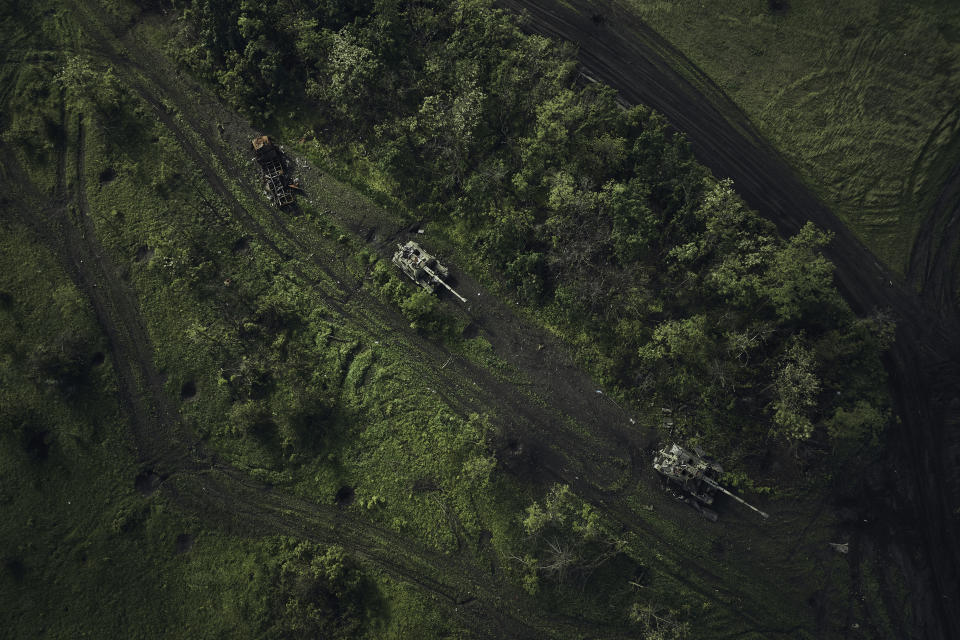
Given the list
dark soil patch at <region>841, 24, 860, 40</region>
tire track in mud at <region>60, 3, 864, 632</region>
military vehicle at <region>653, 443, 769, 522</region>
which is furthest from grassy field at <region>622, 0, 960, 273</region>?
tire track in mud at <region>60, 3, 864, 632</region>

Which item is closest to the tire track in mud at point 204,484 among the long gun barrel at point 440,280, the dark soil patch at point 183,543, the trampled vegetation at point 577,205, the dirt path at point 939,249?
the dark soil patch at point 183,543

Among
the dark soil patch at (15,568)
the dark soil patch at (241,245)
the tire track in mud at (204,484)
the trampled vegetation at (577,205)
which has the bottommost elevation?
the dark soil patch at (15,568)

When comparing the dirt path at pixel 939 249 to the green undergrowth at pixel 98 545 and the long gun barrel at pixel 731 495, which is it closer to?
the long gun barrel at pixel 731 495

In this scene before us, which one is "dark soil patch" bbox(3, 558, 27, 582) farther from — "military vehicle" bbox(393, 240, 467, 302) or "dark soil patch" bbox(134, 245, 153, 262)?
"military vehicle" bbox(393, 240, 467, 302)

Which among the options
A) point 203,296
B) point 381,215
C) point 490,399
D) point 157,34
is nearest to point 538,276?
point 490,399

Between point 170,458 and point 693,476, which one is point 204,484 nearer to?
point 170,458

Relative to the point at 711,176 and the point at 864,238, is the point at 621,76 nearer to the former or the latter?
the point at 711,176
